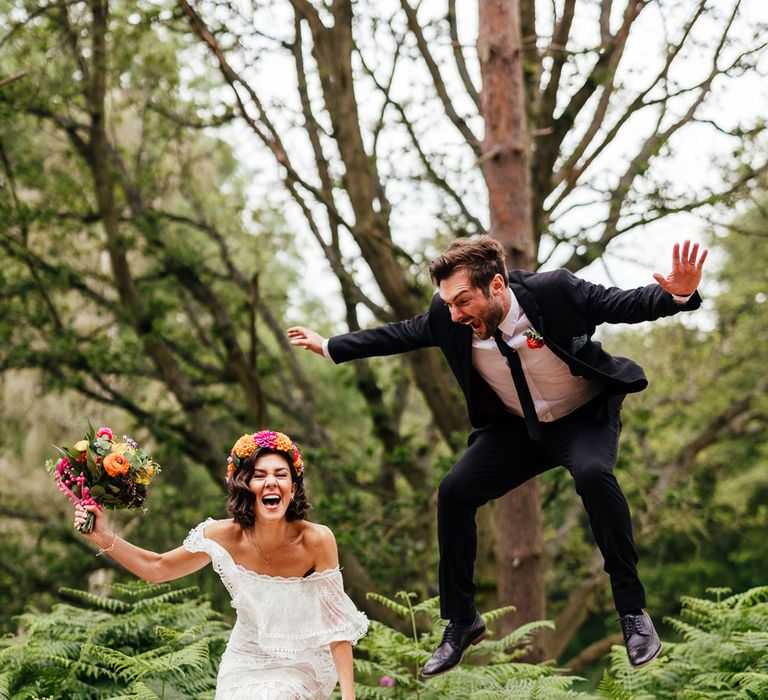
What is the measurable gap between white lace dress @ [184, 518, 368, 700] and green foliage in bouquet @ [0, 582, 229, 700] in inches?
18.3

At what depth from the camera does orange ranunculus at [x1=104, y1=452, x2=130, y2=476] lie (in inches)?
169

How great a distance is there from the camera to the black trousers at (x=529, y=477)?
4477mm

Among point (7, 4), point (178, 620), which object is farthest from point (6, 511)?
point (178, 620)

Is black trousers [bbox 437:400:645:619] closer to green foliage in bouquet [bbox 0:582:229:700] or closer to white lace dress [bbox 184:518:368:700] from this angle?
white lace dress [bbox 184:518:368:700]

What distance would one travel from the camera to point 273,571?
15.3 ft

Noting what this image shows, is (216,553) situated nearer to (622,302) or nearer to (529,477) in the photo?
(529,477)

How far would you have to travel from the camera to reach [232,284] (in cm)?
1473

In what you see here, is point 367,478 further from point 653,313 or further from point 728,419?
point 653,313

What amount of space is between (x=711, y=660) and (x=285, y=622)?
99.7 inches

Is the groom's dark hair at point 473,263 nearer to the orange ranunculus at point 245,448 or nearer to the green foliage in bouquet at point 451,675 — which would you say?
the orange ranunculus at point 245,448

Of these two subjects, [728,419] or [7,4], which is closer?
[7,4]

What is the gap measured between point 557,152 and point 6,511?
8.01 m

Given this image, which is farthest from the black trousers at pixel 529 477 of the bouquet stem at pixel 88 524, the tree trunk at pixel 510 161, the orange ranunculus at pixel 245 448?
the tree trunk at pixel 510 161

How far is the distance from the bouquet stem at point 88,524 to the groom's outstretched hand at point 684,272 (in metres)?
2.53
